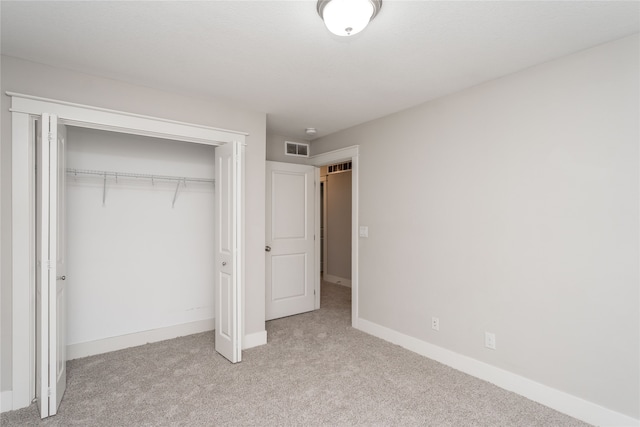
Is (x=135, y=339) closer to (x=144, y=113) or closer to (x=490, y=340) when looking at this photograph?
(x=144, y=113)

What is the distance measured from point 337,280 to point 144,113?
4.77 metres

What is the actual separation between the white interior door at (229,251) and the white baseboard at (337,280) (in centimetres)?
350

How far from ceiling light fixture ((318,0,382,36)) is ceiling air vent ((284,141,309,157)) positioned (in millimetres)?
2974

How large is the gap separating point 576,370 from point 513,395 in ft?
1.60

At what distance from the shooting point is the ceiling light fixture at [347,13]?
1634 millimetres

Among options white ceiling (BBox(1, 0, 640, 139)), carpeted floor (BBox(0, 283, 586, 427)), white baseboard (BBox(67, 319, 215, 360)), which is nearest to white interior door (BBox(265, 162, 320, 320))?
white baseboard (BBox(67, 319, 215, 360))

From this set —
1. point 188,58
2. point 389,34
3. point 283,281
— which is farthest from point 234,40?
point 283,281

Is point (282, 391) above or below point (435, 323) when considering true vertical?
below

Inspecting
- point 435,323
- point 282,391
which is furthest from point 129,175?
point 435,323

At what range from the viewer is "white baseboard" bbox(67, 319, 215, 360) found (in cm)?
315

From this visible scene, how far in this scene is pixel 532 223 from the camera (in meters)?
2.48

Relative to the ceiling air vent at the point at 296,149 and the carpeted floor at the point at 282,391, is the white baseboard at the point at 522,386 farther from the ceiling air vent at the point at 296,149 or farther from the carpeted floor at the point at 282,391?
the ceiling air vent at the point at 296,149

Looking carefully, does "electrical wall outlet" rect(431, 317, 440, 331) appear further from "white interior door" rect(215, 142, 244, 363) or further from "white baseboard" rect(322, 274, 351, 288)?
"white baseboard" rect(322, 274, 351, 288)

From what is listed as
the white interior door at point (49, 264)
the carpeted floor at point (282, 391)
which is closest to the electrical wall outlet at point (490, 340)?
the carpeted floor at point (282, 391)
